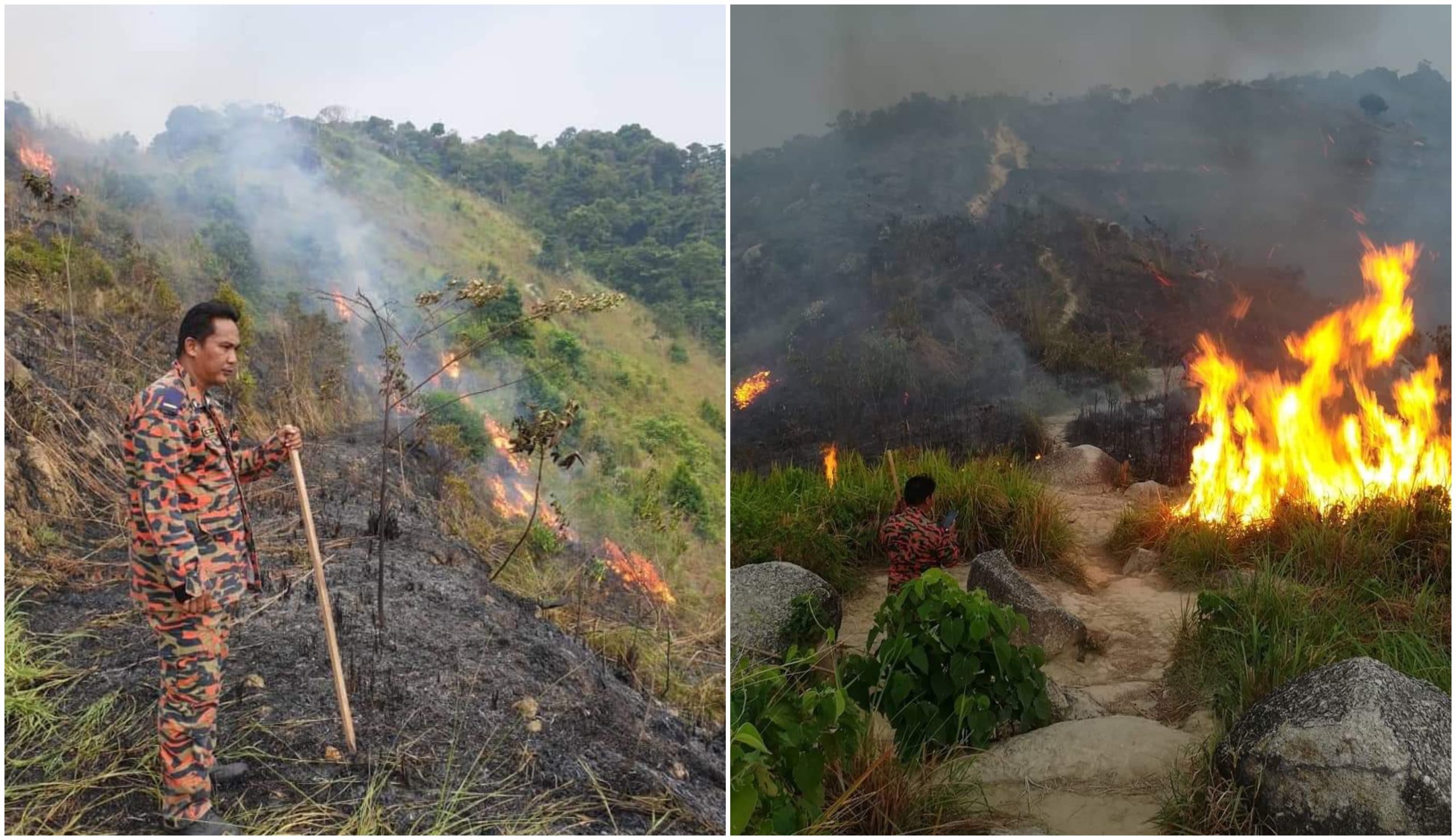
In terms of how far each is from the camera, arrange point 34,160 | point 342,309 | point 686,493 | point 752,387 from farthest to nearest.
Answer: point 752,387 → point 686,493 → point 342,309 → point 34,160

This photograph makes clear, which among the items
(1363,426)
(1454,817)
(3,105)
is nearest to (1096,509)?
(1363,426)

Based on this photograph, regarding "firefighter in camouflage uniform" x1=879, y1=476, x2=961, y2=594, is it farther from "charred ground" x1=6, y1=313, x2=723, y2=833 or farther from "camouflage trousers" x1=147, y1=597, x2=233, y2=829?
"camouflage trousers" x1=147, y1=597, x2=233, y2=829

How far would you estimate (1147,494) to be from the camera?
178 inches

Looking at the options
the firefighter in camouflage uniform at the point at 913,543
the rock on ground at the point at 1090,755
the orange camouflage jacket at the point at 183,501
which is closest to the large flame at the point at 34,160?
the orange camouflage jacket at the point at 183,501

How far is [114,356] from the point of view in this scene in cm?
347

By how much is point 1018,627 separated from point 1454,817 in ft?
4.60

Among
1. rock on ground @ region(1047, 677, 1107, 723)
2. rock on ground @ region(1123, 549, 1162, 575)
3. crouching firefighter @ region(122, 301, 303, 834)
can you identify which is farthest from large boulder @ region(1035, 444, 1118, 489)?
crouching firefighter @ region(122, 301, 303, 834)

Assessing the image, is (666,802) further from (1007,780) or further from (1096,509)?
(1096,509)

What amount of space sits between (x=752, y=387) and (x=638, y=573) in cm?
128

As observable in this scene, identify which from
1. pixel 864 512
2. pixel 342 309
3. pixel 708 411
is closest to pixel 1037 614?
pixel 864 512

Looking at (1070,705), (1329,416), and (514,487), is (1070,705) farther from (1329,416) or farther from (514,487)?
(514,487)

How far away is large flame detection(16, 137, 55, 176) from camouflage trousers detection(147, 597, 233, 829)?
1.40 m

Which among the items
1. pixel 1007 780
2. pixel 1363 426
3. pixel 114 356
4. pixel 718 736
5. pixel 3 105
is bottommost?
pixel 1007 780

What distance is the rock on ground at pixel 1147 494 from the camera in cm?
450
